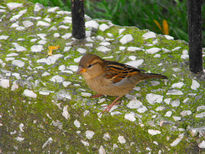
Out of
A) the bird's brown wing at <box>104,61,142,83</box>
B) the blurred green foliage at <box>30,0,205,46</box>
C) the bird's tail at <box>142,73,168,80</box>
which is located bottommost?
the blurred green foliage at <box>30,0,205,46</box>

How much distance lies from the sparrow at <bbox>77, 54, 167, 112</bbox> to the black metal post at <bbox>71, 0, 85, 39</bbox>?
0.85 m

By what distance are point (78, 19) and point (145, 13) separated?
1.79 meters

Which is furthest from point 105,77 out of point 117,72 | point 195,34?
point 195,34

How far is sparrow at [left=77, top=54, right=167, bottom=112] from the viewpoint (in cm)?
309

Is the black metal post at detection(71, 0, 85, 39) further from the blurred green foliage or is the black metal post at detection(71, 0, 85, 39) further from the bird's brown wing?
the blurred green foliage

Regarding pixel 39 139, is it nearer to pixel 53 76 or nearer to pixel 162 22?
pixel 53 76

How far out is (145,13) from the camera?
535cm

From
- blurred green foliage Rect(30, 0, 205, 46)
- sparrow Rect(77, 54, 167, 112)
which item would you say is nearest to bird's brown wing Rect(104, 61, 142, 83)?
sparrow Rect(77, 54, 167, 112)

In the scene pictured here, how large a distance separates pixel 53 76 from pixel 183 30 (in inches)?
96.0

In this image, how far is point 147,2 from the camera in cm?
571

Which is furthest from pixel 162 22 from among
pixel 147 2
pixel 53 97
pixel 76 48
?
pixel 53 97

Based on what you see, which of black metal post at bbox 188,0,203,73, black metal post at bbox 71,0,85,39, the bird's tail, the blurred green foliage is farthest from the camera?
the blurred green foliage

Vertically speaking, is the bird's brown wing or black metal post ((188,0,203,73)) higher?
black metal post ((188,0,203,73))

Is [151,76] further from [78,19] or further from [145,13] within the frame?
[145,13]
